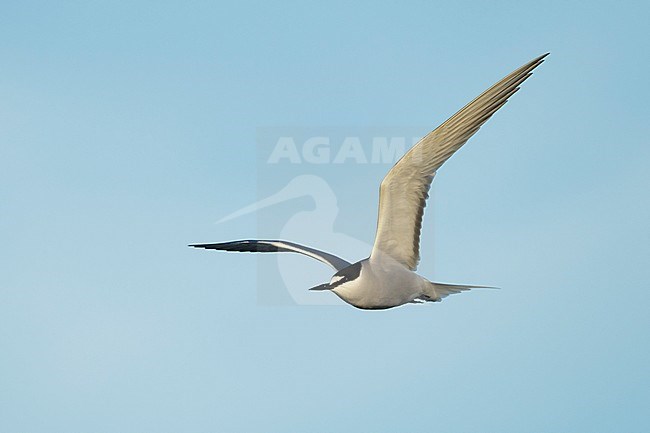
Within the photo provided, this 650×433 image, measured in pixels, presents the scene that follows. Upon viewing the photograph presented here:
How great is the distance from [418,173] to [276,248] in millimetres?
2827

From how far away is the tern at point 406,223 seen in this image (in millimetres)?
9930

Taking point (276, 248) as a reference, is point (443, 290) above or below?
below

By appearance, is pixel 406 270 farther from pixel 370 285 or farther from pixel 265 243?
pixel 265 243

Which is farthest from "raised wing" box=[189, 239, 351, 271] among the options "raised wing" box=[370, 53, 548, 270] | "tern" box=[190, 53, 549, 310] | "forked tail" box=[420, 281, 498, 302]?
"forked tail" box=[420, 281, 498, 302]

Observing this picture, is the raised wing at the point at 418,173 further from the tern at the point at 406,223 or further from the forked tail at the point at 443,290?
the forked tail at the point at 443,290

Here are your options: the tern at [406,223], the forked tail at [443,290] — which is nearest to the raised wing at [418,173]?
the tern at [406,223]

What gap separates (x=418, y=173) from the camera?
10414mm

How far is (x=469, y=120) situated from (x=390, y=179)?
1.20 metres

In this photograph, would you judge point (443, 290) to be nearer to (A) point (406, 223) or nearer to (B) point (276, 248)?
(A) point (406, 223)

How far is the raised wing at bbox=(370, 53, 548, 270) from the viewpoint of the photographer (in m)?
9.83

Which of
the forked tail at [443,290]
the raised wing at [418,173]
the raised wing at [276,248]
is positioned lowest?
the forked tail at [443,290]

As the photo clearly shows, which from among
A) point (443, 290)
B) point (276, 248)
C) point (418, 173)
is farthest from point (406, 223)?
point (276, 248)

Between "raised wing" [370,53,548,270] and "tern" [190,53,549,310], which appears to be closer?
"raised wing" [370,53,548,270]

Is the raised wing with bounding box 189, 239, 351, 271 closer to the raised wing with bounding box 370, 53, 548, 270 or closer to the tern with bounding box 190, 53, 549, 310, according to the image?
the tern with bounding box 190, 53, 549, 310
